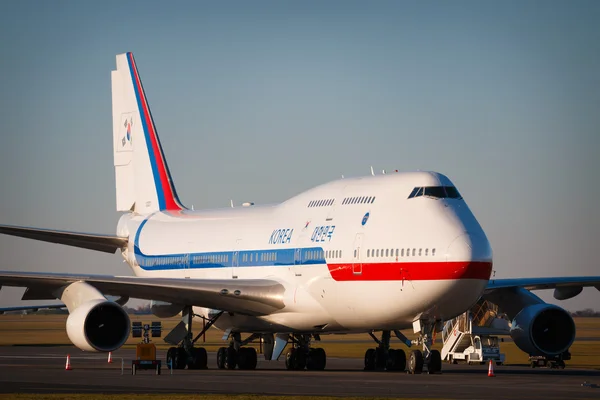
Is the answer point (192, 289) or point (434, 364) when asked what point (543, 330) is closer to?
point (434, 364)

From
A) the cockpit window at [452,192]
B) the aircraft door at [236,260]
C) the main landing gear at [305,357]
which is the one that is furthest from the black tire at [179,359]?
the cockpit window at [452,192]

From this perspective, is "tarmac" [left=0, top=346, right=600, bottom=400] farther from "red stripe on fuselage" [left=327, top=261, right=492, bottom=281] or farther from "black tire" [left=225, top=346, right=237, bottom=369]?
"red stripe on fuselage" [left=327, top=261, right=492, bottom=281]

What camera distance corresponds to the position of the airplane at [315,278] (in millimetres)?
28734

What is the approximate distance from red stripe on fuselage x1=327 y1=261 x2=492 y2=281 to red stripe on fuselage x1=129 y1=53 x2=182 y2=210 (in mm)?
15987

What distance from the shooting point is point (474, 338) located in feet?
133

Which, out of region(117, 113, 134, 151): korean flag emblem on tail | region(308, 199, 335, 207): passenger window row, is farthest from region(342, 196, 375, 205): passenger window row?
region(117, 113, 134, 151): korean flag emblem on tail

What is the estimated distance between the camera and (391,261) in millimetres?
29219

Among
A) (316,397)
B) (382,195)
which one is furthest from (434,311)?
(316,397)

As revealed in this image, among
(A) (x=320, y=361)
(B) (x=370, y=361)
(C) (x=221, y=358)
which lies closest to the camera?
(B) (x=370, y=361)

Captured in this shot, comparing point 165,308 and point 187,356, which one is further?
point 165,308

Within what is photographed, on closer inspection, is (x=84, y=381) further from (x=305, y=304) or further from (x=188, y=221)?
(x=188, y=221)

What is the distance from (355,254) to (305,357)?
6.66 meters

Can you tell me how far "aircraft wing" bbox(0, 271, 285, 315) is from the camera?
32.9 m

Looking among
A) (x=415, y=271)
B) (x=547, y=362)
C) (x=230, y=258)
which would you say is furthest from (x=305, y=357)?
(x=547, y=362)
